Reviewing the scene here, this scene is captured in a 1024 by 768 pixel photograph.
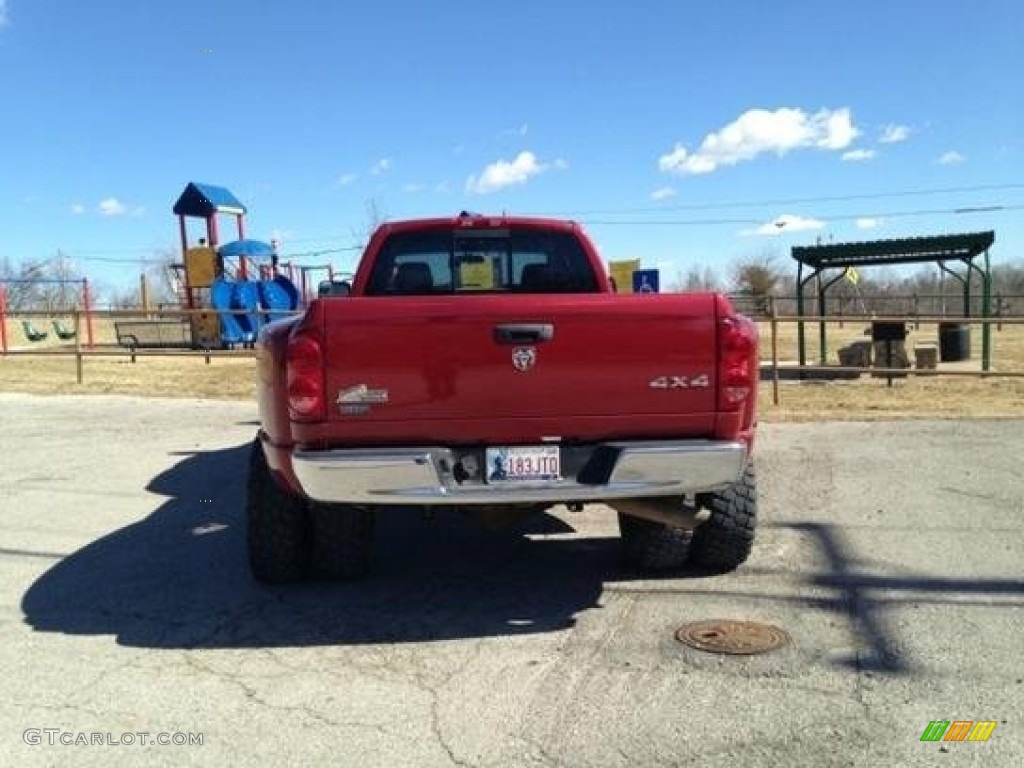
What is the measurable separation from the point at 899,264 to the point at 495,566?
1794 centimetres

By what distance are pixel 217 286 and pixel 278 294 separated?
2.08 meters

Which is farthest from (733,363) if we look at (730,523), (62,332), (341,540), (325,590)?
(62,332)

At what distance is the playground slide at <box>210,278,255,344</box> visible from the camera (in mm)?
25688

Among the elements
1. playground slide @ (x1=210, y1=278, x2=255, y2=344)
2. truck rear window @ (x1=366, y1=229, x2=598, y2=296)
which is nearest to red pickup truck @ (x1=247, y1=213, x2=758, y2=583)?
truck rear window @ (x1=366, y1=229, x2=598, y2=296)

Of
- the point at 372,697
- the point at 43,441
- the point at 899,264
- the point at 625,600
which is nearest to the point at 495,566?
the point at 625,600

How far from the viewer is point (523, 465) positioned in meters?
4.43

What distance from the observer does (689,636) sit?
4441 mm

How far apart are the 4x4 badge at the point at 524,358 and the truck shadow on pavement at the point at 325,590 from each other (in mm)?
1263

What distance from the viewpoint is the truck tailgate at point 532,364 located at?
170 inches

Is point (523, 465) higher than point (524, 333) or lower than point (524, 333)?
lower

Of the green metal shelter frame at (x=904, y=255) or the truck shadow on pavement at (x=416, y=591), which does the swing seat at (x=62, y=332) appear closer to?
the green metal shelter frame at (x=904, y=255)

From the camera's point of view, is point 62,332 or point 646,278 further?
point 62,332

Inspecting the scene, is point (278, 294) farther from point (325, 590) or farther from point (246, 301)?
point (325, 590)

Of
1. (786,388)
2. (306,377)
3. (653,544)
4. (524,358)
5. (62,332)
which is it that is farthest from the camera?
(62,332)
